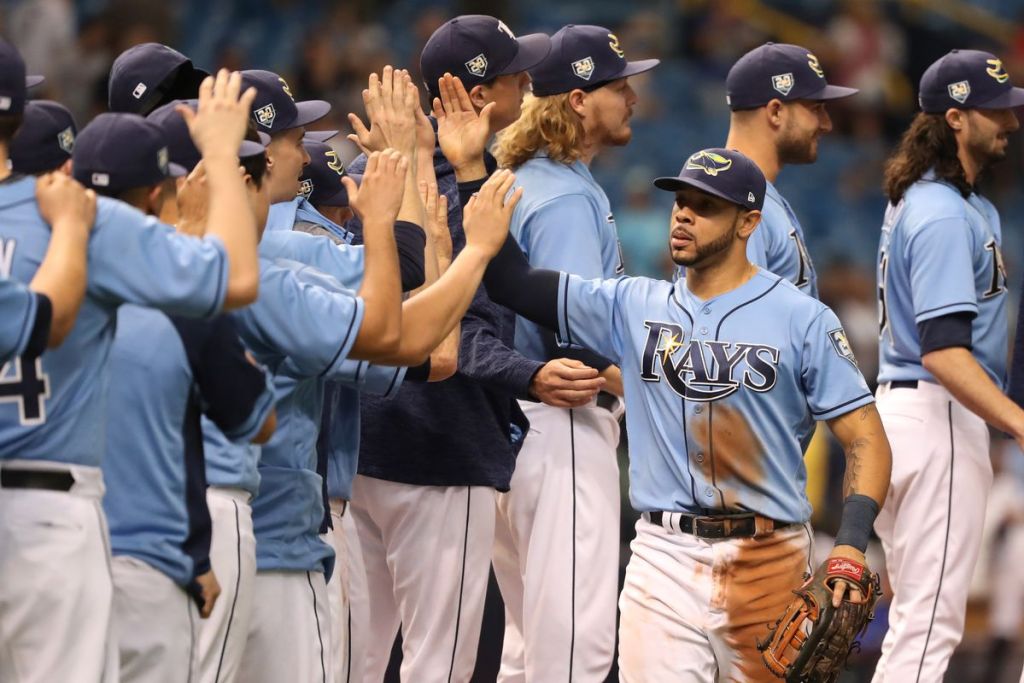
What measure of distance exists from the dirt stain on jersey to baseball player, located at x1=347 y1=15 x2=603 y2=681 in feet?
2.59

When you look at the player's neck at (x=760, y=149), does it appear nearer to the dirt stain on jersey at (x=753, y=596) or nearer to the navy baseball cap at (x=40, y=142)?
the dirt stain on jersey at (x=753, y=596)

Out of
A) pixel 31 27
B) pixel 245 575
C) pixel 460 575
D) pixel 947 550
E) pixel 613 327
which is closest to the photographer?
pixel 245 575

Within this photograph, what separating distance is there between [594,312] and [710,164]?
1.71 ft

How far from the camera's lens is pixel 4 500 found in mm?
3203

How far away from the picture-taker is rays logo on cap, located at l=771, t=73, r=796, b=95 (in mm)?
5871

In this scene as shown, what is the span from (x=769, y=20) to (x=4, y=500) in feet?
37.8

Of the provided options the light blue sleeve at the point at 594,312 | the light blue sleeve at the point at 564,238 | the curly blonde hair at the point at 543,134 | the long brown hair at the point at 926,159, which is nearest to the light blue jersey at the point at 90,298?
the light blue sleeve at the point at 594,312

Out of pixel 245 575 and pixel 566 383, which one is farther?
pixel 566 383

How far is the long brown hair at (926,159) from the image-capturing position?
19.5 ft

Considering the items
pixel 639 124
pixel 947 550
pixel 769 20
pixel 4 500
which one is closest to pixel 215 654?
pixel 4 500

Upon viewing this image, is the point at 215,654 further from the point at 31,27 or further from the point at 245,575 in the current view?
the point at 31,27

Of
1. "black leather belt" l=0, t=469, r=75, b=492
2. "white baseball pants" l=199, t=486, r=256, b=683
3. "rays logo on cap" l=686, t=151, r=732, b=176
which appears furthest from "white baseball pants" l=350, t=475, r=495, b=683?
"black leather belt" l=0, t=469, r=75, b=492

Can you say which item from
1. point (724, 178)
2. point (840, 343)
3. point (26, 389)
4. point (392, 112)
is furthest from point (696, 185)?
point (26, 389)

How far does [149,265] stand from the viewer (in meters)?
3.21
